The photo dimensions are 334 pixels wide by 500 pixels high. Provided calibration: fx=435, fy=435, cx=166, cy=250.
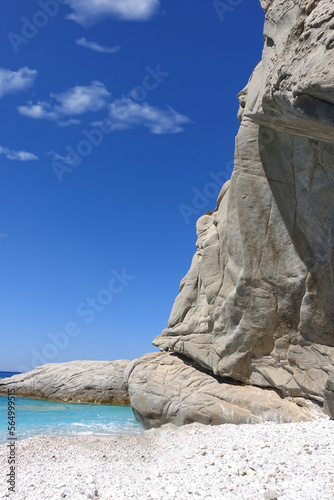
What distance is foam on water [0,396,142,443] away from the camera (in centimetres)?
1606

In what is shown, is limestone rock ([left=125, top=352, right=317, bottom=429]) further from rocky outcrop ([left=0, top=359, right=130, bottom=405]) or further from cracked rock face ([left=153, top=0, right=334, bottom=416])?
rocky outcrop ([left=0, top=359, right=130, bottom=405])

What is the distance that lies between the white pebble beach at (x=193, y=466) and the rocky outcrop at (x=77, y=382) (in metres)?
16.9

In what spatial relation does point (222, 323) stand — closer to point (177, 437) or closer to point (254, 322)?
point (254, 322)

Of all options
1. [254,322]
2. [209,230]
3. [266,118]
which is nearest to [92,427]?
[254,322]

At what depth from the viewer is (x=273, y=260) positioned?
44.5 ft

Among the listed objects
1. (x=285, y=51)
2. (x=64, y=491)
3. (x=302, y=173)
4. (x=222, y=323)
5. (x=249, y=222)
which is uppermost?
(x=285, y=51)

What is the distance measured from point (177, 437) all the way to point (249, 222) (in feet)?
22.2

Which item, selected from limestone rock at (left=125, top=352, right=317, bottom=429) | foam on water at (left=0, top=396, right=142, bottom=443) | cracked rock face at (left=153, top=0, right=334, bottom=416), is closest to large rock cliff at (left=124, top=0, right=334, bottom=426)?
cracked rock face at (left=153, top=0, right=334, bottom=416)

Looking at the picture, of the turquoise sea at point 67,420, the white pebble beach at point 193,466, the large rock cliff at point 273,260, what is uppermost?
the large rock cliff at point 273,260

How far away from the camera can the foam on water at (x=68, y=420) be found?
16062 mm

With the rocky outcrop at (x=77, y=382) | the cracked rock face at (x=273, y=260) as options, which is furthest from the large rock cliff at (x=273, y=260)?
the rocky outcrop at (x=77, y=382)

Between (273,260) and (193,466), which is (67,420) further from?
(193,466)

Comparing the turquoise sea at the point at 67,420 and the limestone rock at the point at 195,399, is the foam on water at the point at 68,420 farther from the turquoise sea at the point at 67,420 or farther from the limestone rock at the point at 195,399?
the limestone rock at the point at 195,399

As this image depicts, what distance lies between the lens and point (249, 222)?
13836mm
